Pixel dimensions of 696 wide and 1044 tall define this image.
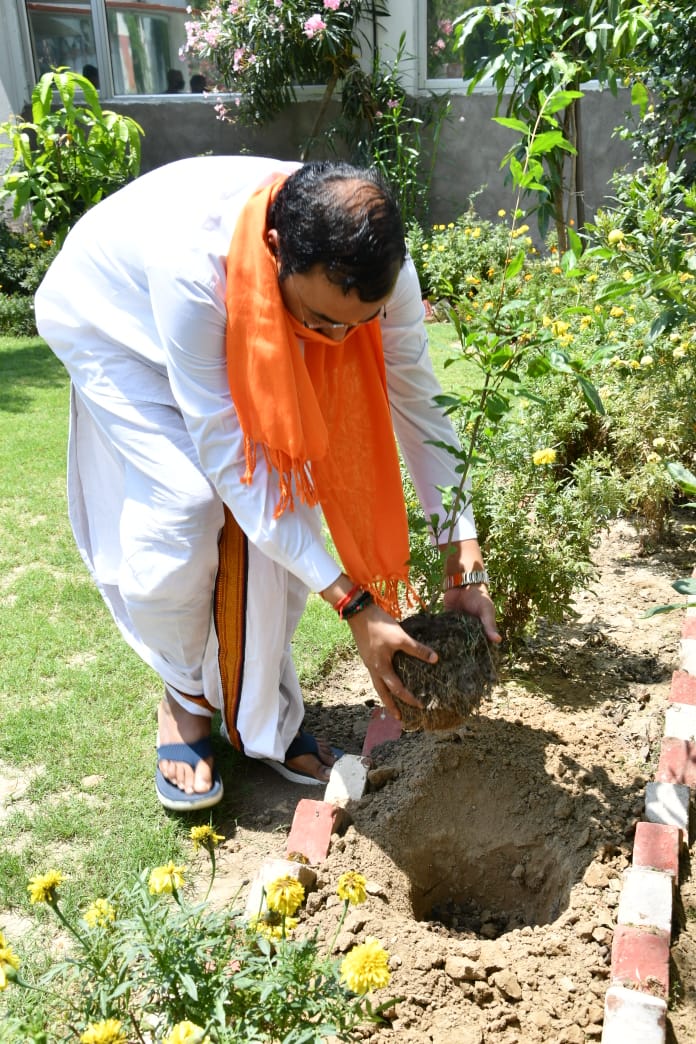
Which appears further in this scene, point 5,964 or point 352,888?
point 352,888

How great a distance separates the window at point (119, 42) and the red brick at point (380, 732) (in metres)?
8.47

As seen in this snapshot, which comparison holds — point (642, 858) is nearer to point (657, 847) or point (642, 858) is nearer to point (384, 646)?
point (657, 847)

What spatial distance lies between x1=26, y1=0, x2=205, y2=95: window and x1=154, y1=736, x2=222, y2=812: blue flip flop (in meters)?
8.49

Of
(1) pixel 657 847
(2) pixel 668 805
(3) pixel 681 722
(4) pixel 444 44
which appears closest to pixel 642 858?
(1) pixel 657 847

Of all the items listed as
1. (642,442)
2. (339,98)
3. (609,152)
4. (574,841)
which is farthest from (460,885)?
(339,98)

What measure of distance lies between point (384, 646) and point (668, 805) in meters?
0.76

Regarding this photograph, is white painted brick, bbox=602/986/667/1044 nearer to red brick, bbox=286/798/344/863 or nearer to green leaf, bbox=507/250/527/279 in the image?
red brick, bbox=286/798/344/863

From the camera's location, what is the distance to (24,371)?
6.65 m

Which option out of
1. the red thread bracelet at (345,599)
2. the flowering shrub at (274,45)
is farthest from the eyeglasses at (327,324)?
the flowering shrub at (274,45)

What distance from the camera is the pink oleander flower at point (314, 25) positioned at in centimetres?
780

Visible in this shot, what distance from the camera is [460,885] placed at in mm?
2363

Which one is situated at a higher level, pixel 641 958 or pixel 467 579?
pixel 467 579

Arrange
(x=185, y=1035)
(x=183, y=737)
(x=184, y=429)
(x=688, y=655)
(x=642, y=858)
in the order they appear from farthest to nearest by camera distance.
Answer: (x=688, y=655) → (x=183, y=737) → (x=184, y=429) → (x=642, y=858) → (x=185, y=1035)

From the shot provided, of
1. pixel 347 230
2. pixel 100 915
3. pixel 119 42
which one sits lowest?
pixel 100 915
